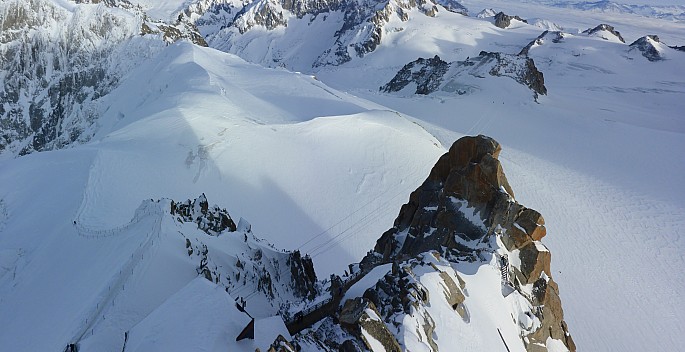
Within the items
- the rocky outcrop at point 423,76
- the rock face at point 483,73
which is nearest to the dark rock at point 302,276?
the rock face at point 483,73

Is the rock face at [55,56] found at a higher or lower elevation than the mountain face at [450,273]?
lower

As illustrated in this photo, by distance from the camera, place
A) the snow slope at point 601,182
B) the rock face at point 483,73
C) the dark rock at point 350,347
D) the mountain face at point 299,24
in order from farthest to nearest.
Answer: the mountain face at point 299,24 → the rock face at point 483,73 → the snow slope at point 601,182 → the dark rock at point 350,347

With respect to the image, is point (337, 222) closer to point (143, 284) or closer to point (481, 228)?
point (481, 228)

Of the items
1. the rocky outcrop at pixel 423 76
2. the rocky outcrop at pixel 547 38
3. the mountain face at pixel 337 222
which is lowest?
the rocky outcrop at pixel 547 38

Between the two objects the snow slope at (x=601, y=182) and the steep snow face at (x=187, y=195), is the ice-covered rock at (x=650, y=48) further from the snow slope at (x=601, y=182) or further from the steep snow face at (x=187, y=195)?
the steep snow face at (x=187, y=195)

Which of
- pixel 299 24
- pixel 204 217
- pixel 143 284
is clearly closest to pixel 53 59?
pixel 204 217

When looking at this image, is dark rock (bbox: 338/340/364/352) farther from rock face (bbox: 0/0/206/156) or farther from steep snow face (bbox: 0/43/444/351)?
rock face (bbox: 0/0/206/156)

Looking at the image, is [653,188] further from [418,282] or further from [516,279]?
[418,282]

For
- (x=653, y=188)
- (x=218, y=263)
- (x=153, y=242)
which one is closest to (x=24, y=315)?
(x=153, y=242)
